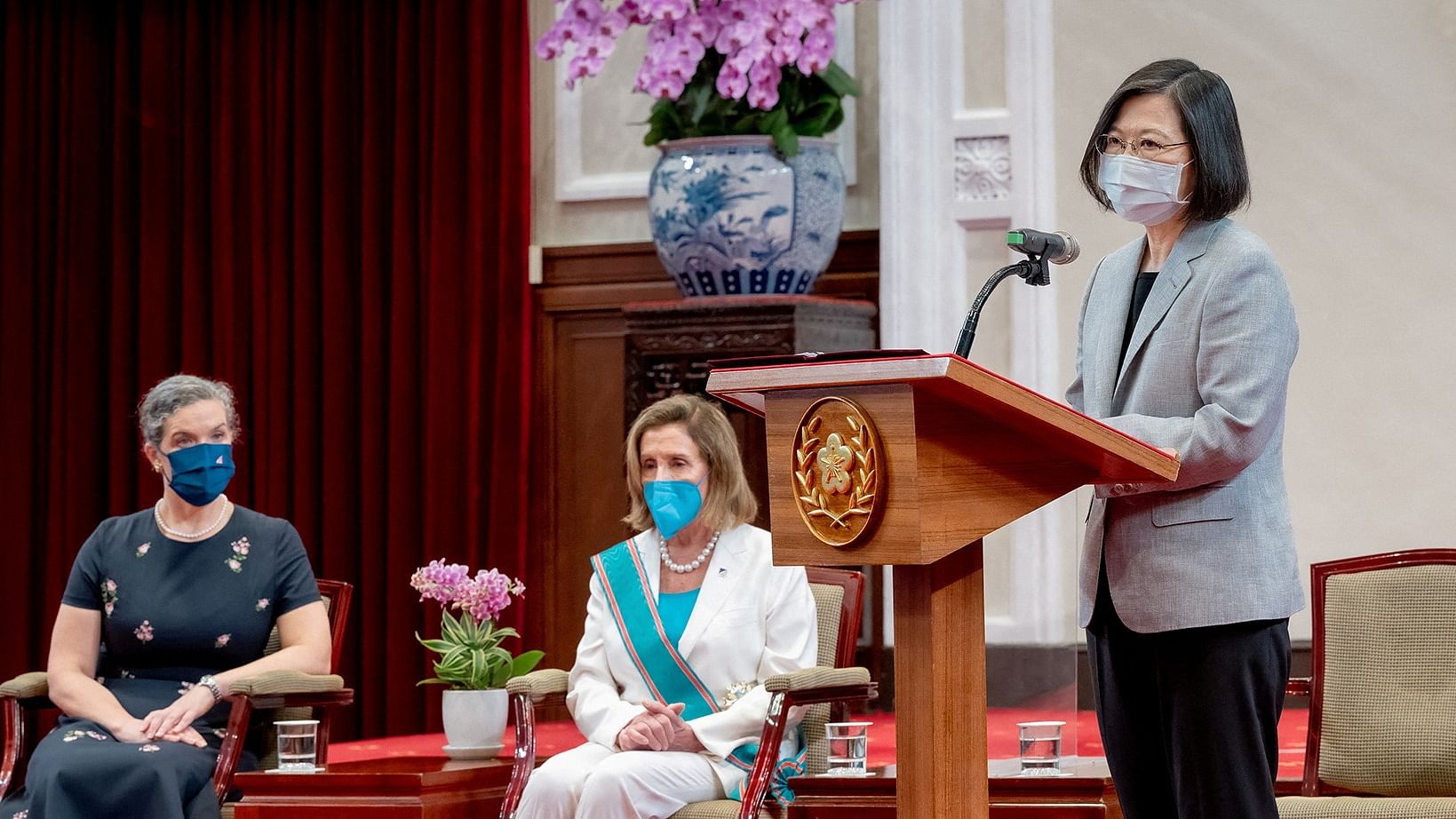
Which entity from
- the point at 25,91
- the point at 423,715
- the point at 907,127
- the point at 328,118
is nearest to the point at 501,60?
the point at 328,118

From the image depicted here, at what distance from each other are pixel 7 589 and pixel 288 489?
1.01 m

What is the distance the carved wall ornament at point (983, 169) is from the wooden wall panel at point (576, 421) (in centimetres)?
100

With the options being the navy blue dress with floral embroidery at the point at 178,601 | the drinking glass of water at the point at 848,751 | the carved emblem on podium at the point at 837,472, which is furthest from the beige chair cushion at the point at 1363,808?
the navy blue dress with floral embroidery at the point at 178,601

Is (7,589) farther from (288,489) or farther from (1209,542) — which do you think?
(1209,542)

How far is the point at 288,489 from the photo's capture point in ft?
18.2

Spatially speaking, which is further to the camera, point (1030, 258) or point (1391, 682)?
point (1391, 682)

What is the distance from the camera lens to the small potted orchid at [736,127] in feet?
15.2

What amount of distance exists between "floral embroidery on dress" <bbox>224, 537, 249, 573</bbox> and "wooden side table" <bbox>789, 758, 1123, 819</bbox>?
128 cm

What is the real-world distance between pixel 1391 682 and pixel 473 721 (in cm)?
197

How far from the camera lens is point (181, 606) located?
3551 mm

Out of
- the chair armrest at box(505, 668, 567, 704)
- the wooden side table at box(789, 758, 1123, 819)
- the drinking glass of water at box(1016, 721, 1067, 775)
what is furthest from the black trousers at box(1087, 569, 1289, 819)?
the chair armrest at box(505, 668, 567, 704)

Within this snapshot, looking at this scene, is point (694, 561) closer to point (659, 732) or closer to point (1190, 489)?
point (659, 732)

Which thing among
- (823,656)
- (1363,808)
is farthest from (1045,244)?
(823,656)

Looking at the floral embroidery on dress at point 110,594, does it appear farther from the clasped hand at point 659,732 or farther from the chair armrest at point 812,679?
the chair armrest at point 812,679
